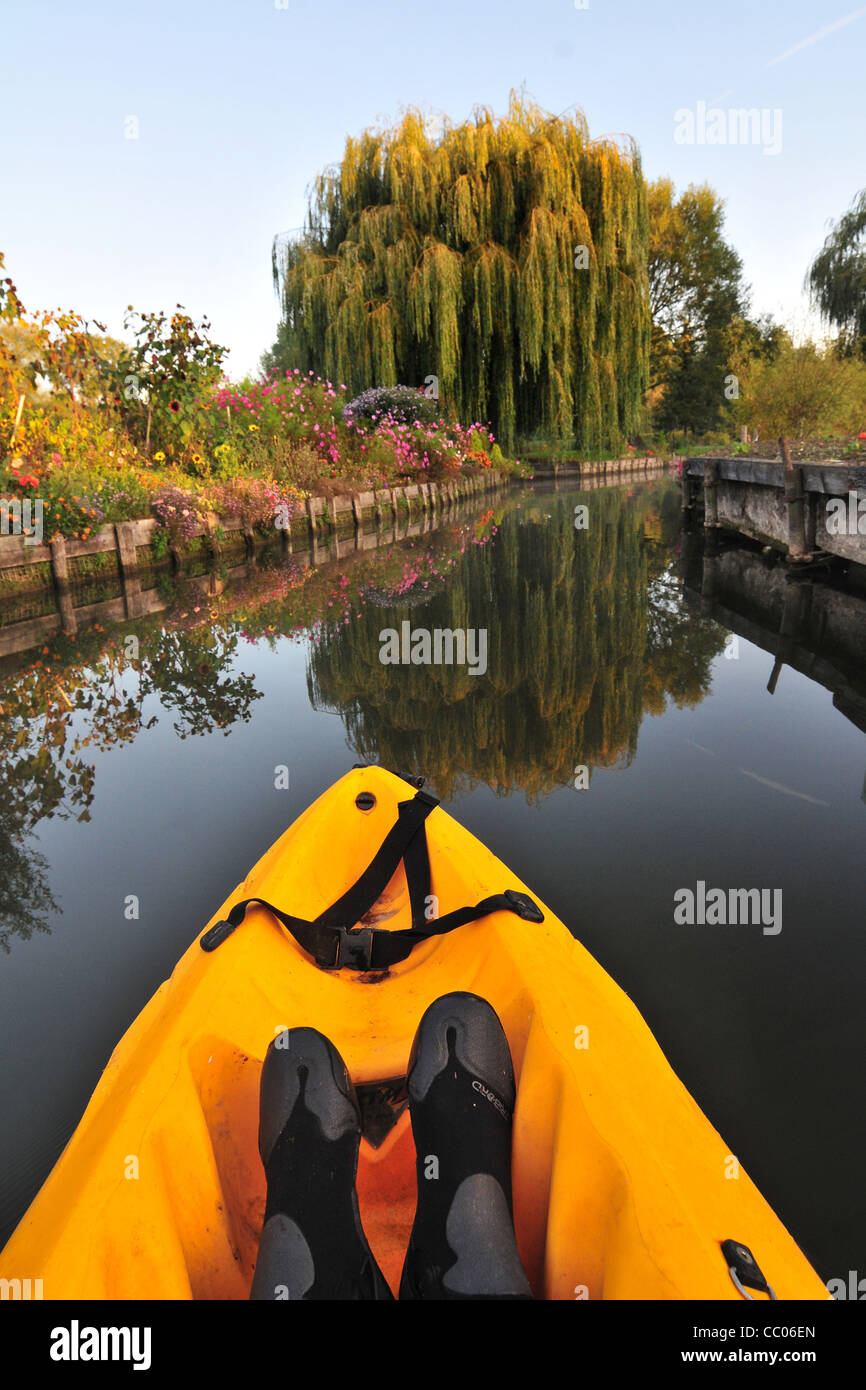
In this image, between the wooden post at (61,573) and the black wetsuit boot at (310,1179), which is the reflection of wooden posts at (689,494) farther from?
the black wetsuit boot at (310,1179)

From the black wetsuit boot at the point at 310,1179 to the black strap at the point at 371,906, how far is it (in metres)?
0.43

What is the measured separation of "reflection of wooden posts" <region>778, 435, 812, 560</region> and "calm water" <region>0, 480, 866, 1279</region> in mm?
995

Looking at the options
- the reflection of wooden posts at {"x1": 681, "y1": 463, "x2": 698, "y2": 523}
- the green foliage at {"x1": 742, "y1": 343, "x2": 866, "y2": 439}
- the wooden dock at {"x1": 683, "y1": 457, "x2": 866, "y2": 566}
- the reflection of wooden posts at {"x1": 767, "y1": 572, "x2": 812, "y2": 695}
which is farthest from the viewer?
the green foliage at {"x1": 742, "y1": 343, "x2": 866, "y2": 439}

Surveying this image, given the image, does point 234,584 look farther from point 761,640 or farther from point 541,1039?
point 541,1039

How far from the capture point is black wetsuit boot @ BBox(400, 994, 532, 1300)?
3.91 feet

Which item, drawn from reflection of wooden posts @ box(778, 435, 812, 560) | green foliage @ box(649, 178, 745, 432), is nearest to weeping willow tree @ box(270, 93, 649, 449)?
reflection of wooden posts @ box(778, 435, 812, 560)

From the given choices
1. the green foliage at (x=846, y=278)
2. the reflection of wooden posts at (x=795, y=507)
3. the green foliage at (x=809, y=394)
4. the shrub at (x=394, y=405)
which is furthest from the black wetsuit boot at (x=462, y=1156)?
the green foliage at (x=846, y=278)

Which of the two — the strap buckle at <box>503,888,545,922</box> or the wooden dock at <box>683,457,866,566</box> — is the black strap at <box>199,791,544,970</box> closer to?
the strap buckle at <box>503,888,545,922</box>

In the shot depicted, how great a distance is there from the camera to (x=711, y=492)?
39.5 ft

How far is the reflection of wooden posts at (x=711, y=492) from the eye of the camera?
461 inches
